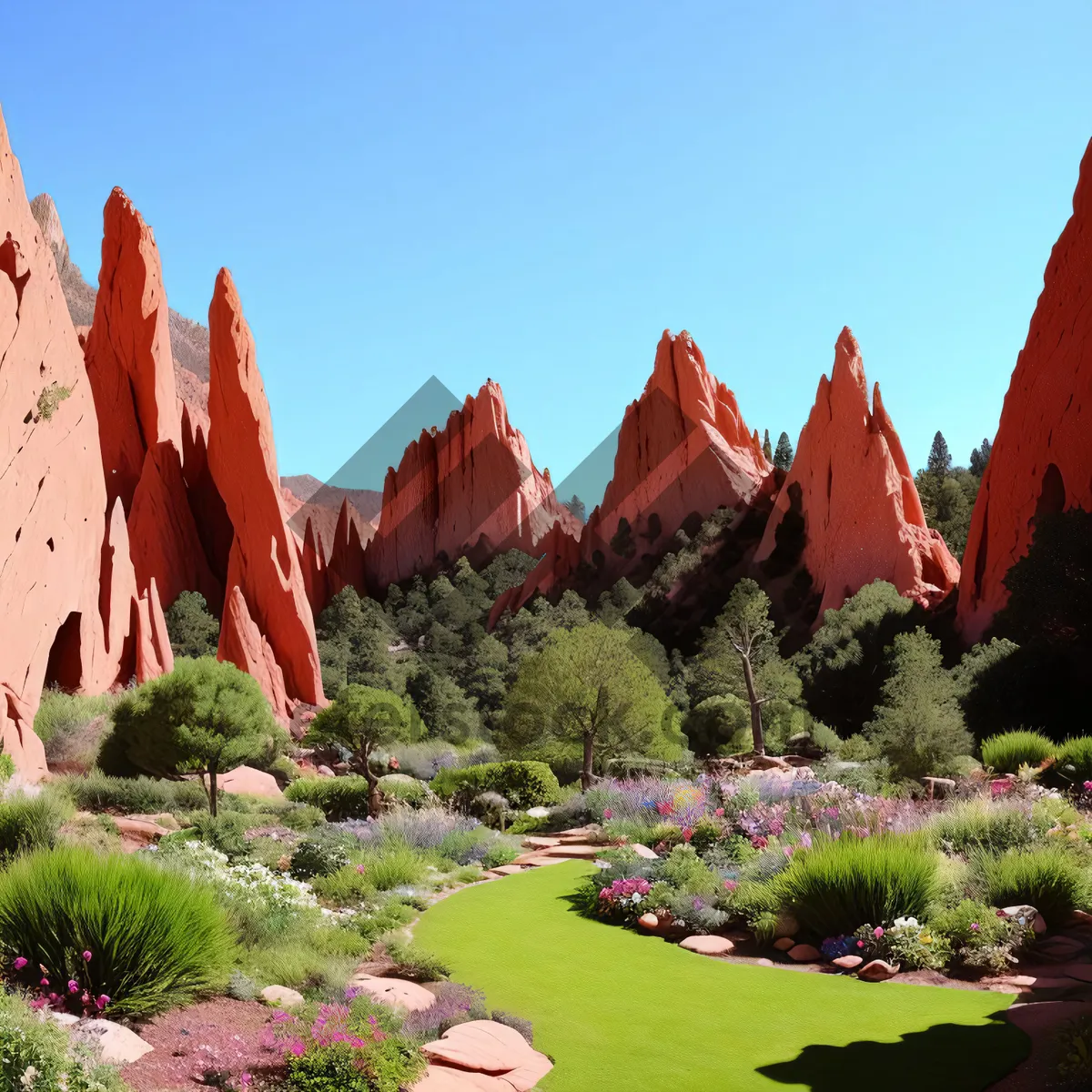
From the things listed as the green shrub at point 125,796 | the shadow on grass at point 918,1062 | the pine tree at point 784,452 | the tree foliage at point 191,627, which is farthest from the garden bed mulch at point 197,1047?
the pine tree at point 784,452

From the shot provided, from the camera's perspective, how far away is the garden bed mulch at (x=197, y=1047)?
16.8ft

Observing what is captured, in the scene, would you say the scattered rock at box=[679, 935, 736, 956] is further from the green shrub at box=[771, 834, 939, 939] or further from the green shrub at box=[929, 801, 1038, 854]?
the green shrub at box=[929, 801, 1038, 854]

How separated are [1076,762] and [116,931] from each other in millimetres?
13858

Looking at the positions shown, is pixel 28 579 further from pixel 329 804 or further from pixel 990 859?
pixel 990 859

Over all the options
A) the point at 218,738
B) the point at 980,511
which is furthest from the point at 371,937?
the point at 980,511

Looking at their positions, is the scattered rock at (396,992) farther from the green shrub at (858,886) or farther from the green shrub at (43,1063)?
the green shrub at (858,886)

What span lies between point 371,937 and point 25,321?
19.1 metres

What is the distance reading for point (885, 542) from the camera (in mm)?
40281

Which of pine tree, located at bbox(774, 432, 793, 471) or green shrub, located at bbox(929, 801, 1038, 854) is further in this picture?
pine tree, located at bbox(774, 432, 793, 471)

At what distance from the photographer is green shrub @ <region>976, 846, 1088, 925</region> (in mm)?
8242

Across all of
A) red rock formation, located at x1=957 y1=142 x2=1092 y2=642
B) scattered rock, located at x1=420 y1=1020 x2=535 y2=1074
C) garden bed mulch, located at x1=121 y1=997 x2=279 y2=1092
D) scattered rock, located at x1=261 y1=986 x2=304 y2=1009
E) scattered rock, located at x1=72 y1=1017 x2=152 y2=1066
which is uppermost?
red rock formation, located at x1=957 y1=142 x2=1092 y2=642

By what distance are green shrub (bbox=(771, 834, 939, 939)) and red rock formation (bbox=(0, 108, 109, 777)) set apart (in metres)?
16.1

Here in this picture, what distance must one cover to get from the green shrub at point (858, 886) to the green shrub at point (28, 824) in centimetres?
867

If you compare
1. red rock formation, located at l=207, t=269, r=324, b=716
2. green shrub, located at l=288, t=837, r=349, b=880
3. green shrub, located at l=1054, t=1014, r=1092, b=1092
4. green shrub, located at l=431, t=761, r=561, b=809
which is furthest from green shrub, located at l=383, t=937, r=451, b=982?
red rock formation, located at l=207, t=269, r=324, b=716
